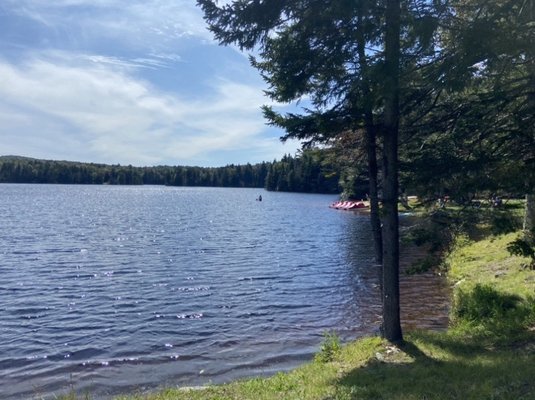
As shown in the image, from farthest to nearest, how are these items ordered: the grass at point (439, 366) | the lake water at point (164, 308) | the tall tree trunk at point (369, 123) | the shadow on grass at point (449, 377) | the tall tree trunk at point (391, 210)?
1. the lake water at point (164, 308)
2. the tall tree trunk at point (391, 210)
3. the tall tree trunk at point (369, 123)
4. the grass at point (439, 366)
5. the shadow on grass at point (449, 377)

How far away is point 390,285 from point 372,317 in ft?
19.9

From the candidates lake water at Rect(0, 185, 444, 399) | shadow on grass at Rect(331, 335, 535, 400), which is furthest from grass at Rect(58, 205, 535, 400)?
lake water at Rect(0, 185, 444, 399)

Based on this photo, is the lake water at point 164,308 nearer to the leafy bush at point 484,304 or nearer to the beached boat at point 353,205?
the leafy bush at point 484,304

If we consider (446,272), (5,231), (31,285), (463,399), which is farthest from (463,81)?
(5,231)

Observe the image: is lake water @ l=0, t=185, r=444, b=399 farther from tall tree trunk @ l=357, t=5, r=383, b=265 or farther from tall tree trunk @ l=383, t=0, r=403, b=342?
tall tree trunk @ l=357, t=5, r=383, b=265

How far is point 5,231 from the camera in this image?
36.0 metres

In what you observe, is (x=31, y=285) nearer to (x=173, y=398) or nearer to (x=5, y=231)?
(x=173, y=398)

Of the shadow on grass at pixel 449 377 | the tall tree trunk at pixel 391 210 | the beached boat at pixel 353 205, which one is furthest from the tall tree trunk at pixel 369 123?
the beached boat at pixel 353 205

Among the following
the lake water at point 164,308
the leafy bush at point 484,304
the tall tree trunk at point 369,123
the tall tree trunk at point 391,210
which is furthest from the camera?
the leafy bush at point 484,304

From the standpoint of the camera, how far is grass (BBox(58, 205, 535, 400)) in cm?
646

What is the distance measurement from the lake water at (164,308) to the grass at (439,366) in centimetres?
218

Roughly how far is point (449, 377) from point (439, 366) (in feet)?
2.32

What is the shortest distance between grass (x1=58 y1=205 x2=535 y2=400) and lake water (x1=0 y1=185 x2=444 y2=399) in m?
2.18

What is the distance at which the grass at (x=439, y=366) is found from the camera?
6.46 m
